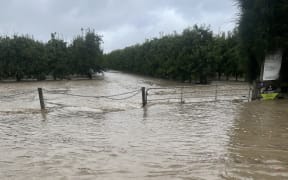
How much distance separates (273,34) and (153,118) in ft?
25.9

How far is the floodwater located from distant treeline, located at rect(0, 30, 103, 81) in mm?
30070

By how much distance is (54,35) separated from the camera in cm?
4531

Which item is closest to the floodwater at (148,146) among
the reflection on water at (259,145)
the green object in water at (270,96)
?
the reflection on water at (259,145)

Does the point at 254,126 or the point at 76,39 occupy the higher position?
the point at 76,39

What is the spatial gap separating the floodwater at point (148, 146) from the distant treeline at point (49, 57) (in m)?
30.1

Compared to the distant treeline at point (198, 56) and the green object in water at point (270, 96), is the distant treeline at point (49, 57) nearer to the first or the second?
the distant treeline at point (198, 56)

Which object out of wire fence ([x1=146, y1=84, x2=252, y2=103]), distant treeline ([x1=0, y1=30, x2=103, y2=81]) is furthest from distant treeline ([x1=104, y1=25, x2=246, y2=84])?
distant treeline ([x1=0, y1=30, x2=103, y2=81])

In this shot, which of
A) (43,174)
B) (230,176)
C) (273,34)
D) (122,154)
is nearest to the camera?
(230,176)

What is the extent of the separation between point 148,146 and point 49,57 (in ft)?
124

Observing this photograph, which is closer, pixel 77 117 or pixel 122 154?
pixel 122 154

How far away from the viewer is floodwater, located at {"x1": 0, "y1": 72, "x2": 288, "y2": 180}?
17.1ft

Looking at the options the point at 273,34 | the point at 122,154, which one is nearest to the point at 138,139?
the point at 122,154

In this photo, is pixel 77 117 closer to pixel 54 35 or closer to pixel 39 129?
pixel 39 129

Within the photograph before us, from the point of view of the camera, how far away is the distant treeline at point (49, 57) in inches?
1534
